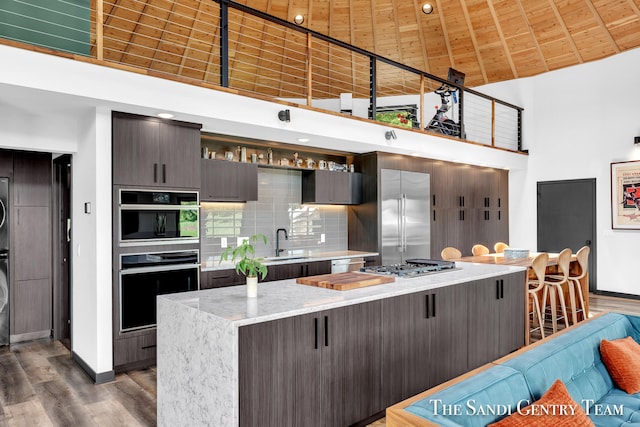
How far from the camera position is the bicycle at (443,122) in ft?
23.2

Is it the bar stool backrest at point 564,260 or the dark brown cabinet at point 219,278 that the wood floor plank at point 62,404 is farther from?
the bar stool backrest at point 564,260

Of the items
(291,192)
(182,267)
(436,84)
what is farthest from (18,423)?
(436,84)

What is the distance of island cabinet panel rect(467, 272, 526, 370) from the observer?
3.81 metres

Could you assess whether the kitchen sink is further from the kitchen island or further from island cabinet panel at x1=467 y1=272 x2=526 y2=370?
island cabinet panel at x1=467 y1=272 x2=526 y2=370

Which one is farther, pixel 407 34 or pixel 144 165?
pixel 407 34

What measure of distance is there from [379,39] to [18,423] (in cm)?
793

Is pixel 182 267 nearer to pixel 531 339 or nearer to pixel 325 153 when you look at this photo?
pixel 325 153

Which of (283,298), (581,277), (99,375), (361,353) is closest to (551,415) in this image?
(361,353)

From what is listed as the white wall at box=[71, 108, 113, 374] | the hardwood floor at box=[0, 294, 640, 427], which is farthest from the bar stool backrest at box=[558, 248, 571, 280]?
the white wall at box=[71, 108, 113, 374]

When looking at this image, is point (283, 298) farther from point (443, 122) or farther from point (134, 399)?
point (443, 122)

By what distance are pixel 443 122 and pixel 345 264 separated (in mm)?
2983

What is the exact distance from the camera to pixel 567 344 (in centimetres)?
237

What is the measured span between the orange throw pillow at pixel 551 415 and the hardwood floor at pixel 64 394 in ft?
4.99

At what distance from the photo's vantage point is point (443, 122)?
23.5 feet
